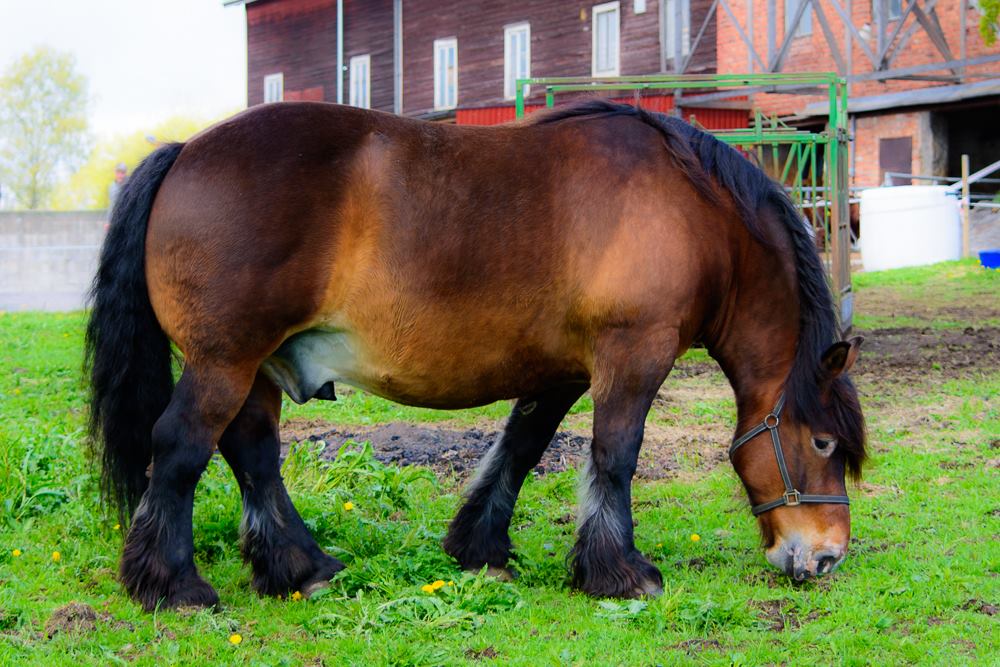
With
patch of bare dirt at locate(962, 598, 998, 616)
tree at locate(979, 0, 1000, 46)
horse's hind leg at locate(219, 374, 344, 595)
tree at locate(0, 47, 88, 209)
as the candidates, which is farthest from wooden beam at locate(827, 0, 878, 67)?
tree at locate(0, 47, 88, 209)

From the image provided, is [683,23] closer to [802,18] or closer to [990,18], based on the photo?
[802,18]

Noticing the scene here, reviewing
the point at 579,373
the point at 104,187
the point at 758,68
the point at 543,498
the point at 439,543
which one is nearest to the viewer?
the point at 579,373

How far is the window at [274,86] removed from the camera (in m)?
33.7

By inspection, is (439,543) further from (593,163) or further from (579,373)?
(593,163)

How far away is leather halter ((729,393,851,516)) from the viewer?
14.4 ft

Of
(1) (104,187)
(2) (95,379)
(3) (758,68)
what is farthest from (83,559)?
(1) (104,187)

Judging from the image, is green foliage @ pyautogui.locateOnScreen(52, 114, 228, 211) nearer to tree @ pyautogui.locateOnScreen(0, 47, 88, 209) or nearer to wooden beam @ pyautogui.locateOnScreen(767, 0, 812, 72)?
tree @ pyautogui.locateOnScreen(0, 47, 88, 209)

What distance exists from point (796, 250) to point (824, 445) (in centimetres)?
84

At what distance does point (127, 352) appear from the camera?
161 inches

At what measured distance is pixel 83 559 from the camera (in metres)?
4.56

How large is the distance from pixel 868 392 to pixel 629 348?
4.81 meters

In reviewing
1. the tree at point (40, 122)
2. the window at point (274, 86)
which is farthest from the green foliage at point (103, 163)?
the window at point (274, 86)

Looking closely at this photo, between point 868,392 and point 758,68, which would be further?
point 758,68

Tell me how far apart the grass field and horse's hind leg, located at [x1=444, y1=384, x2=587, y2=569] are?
151 mm
